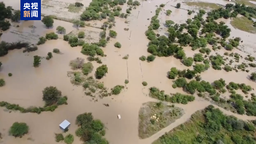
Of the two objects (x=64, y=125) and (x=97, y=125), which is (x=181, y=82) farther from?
(x=64, y=125)

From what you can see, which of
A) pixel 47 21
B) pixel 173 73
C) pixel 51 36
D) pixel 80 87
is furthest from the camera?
pixel 47 21

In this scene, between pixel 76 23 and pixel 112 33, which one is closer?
pixel 112 33

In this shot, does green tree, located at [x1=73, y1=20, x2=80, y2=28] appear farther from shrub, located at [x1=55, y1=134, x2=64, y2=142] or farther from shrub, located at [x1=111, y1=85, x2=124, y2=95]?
shrub, located at [x1=55, y1=134, x2=64, y2=142]

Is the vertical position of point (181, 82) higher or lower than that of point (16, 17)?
lower

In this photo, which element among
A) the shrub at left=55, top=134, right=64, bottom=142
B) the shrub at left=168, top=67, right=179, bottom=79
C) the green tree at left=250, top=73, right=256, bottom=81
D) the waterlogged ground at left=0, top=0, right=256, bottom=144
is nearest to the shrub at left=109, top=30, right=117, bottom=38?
the waterlogged ground at left=0, top=0, right=256, bottom=144

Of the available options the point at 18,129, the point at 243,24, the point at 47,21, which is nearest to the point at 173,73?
the point at 18,129

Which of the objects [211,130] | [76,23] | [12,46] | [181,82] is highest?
[76,23]

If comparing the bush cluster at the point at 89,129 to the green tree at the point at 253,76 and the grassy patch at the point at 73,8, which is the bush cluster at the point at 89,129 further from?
the grassy patch at the point at 73,8
